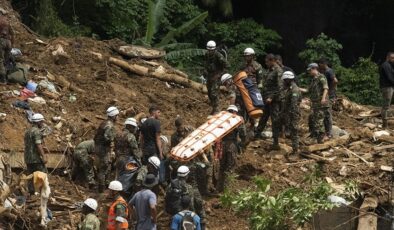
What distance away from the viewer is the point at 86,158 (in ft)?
54.6

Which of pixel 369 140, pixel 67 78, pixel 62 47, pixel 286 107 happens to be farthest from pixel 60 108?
pixel 369 140

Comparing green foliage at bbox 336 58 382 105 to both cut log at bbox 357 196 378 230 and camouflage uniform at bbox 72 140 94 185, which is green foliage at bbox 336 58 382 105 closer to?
cut log at bbox 357 196 378 230

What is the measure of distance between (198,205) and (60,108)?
5464mm

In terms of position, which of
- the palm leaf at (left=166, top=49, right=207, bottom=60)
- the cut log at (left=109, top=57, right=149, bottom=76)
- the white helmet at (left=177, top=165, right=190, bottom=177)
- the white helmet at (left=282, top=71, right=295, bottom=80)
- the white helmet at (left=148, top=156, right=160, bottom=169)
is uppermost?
the white helmet at (left=282, top=71, right=295, bottom=80)

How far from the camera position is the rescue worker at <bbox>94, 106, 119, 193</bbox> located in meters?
16.1

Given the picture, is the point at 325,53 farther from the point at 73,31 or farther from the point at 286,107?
the point at 286,107

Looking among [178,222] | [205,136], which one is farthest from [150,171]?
[178,222]

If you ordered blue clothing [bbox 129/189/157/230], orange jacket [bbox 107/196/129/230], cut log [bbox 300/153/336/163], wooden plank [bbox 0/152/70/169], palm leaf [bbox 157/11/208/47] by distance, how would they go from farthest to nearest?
1. palm leaf [bbox 157/11/208/47]
2. cut log [bbox 300/153/336/163]
3. wooden plank [bbox 0/152/70/169]
4. blue clothing [bbox 129/189/157/230]
5. orange jacket [bbox 107/196/129/230]

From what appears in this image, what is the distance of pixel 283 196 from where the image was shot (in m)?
13.0

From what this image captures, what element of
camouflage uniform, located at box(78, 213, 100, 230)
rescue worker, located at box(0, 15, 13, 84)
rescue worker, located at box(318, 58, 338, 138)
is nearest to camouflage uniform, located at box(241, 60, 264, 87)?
rescue worker, located at box(318, 58, 338, 138)

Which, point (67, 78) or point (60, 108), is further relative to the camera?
point (67, 78)

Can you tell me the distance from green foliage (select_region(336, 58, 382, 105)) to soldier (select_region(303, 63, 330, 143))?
857 cm

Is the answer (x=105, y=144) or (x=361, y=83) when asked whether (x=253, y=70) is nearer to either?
(x=105, y=144)

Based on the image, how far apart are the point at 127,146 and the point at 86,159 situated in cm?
135
